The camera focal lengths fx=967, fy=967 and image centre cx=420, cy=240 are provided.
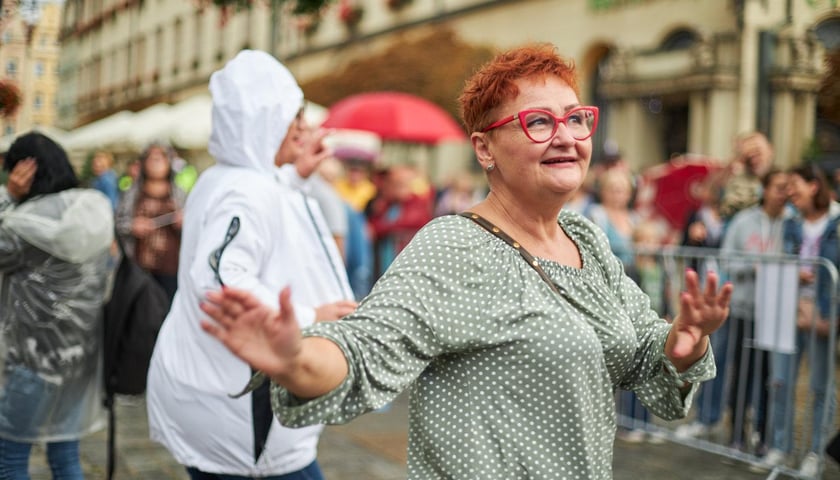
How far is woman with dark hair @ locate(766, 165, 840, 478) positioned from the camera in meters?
5.82

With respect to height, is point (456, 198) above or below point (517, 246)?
below

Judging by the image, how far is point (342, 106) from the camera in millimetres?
13992

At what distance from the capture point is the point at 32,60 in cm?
480

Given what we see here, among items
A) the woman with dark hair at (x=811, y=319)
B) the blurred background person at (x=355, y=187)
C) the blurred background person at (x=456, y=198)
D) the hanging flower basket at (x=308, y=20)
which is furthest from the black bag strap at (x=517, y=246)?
the blurred background person at (x=456, y=198)

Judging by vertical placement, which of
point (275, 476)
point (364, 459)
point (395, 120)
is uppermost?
point (395, 120)

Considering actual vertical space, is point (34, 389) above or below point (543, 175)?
below

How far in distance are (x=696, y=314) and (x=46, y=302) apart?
2.76m

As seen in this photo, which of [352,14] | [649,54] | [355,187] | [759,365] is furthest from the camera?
[352,14]

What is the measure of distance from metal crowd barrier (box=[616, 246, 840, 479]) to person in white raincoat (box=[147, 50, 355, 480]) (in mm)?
3679

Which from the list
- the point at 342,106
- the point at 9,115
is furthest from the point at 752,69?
the point at 9,115

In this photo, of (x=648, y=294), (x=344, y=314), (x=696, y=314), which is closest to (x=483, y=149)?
(x=696, y=314)

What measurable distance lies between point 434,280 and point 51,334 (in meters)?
2.41

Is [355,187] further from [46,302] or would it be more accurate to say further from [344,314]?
[344,314]

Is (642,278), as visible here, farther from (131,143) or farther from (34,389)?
(131,143)
